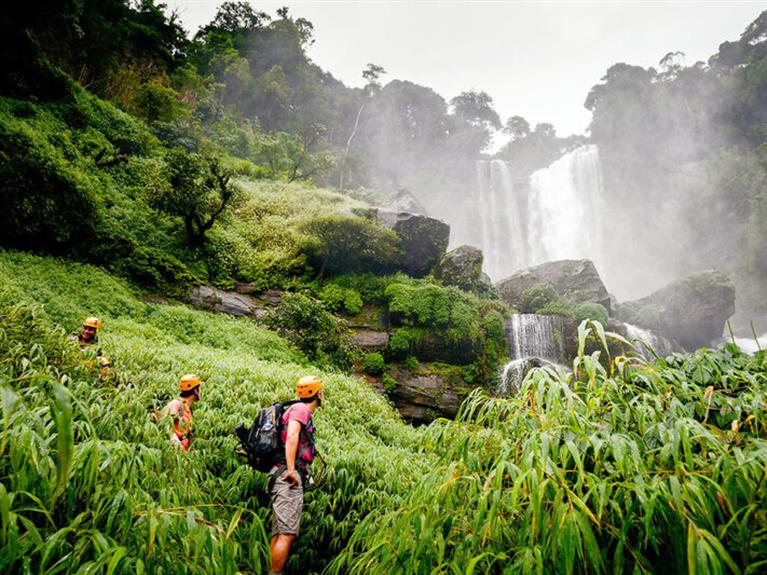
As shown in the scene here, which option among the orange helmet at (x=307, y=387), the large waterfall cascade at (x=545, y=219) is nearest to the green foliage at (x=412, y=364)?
the orange helmet at (x=307, y=387)

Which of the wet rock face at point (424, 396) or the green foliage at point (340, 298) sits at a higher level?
the green foliage at point (340, 298)

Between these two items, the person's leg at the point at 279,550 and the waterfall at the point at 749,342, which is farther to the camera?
the waterfall at the point at 749,342

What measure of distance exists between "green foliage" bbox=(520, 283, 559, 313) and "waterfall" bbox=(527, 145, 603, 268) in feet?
61.2

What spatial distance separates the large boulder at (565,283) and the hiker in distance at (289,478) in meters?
16.8

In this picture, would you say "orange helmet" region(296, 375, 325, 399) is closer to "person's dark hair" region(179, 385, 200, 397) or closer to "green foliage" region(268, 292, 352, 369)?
"person's dark hair" region(179, 385, 200, 397)

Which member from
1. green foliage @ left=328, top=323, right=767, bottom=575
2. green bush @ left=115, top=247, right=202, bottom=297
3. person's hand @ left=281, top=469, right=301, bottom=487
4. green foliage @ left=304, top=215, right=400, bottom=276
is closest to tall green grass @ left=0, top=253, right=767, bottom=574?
green foliage @ left=328, top=323, right=767, bottom=575

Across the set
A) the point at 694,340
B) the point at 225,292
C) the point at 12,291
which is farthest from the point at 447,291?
the point at 694,340

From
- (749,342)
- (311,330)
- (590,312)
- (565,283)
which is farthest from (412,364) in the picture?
(749,342)

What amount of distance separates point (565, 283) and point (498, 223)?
1973 cm

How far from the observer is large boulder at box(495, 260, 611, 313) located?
18.6 m

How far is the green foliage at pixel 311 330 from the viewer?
30.7ft

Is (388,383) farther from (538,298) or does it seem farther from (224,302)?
(538,298)

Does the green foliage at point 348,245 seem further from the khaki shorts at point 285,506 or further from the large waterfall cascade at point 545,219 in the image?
the large waterfall cascade at point 545,219

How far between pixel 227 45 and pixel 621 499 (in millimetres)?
39375
